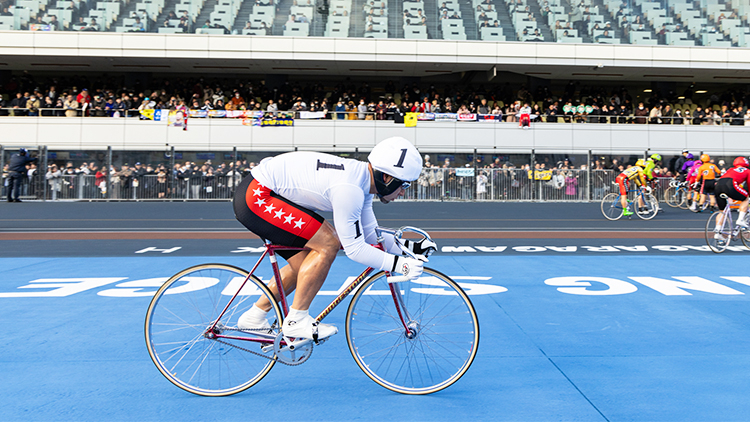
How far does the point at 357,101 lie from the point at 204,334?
28522mm

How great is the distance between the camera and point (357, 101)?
1219 inches

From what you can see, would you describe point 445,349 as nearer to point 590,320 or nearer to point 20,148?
point 590,320

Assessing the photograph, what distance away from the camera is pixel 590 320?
4859 millimetres

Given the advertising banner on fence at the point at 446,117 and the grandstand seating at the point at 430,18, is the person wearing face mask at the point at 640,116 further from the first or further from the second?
the advertising banner on fence at the point at 446,117

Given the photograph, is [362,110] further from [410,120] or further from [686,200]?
[686,200]

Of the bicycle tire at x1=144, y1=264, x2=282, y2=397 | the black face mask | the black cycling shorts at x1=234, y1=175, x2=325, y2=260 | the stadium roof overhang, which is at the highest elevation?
the stadium roof overhang

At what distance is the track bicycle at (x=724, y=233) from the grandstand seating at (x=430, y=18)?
2380cm

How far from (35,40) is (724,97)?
40.5 m

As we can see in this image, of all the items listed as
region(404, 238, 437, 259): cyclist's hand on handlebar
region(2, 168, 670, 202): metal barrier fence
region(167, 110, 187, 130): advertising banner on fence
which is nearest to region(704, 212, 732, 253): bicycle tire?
region(404, 238, 437, 259): cyclist's hand on handlebar

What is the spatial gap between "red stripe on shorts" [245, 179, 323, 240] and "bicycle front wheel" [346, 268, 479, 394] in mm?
477

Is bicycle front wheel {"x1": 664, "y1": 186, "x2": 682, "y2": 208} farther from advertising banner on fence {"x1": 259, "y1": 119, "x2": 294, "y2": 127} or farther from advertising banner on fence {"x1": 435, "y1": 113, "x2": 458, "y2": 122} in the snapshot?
advertising banner on fence {"x1": 259, "y1": 119, "x2": 294, "y2": 127}

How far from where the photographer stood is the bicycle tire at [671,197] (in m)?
20.9

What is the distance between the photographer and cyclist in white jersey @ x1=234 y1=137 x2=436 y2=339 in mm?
2994

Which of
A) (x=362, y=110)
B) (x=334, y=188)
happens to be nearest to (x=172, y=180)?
(x=362, y=110)
